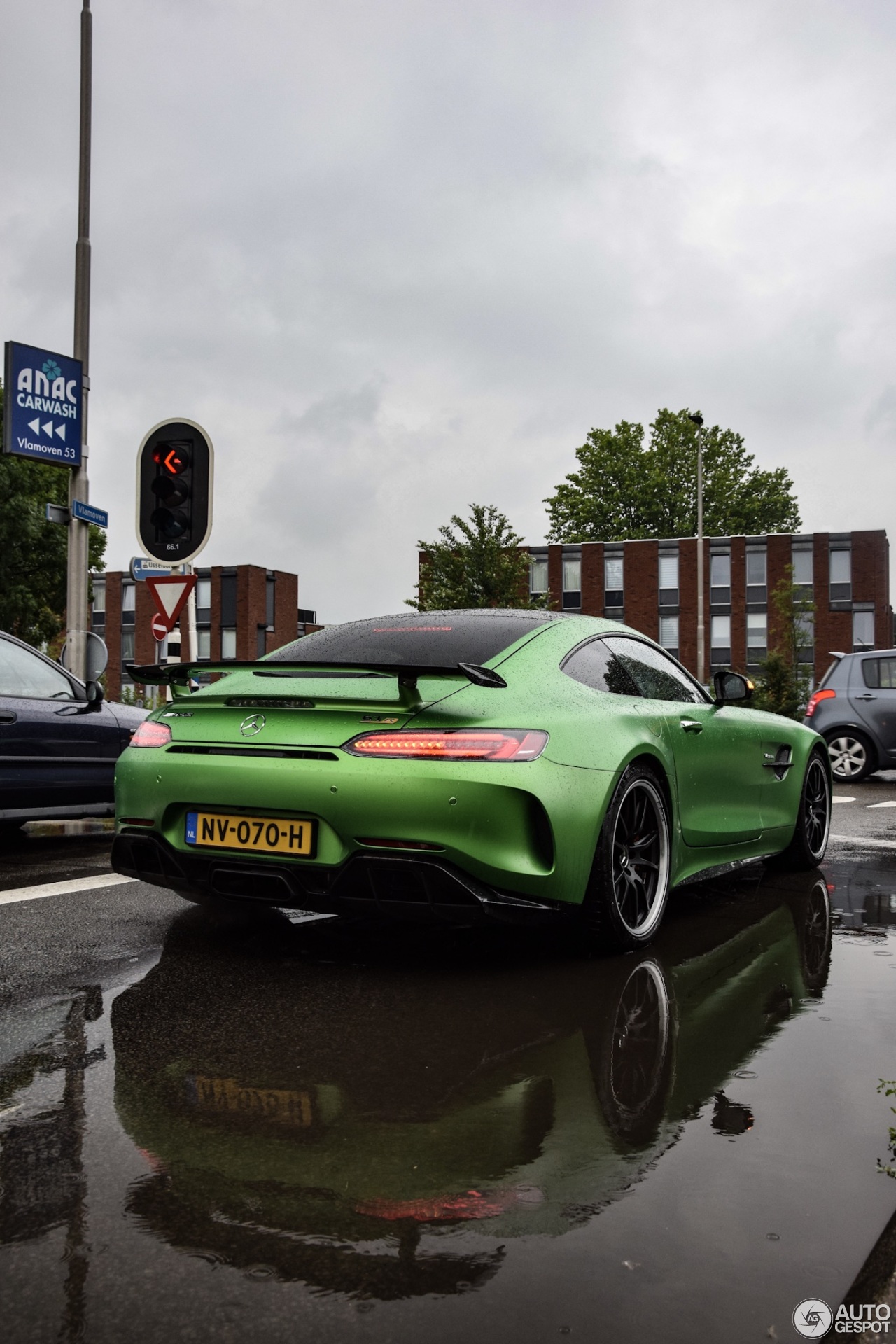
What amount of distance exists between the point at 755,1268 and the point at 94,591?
68555mm

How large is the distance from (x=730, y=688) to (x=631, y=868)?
1.78 metres

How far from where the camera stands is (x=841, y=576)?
56.5m

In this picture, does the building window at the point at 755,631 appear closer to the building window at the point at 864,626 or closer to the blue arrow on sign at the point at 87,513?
the building window at the point at 864,626

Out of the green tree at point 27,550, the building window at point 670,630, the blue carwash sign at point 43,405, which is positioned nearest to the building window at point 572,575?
the building window at point 670,630

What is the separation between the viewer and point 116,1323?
1913 mm

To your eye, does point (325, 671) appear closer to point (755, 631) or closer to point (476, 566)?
point (476, 566)

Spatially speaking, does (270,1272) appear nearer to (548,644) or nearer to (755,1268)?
(755,1268)

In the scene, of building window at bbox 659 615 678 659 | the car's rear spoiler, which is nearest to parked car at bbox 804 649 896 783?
the car's rear spoiler

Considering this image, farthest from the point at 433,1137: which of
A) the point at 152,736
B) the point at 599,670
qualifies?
the point at 599,670

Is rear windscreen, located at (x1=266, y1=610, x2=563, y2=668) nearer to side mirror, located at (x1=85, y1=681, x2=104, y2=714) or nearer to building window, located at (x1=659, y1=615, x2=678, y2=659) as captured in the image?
side mirror, located at (x1=85, y1=681, x2=104, y2=714)

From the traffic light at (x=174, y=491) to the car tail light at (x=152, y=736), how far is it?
18.9ft

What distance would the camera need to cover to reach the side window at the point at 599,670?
16.1ft

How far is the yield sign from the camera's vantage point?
34.1 feet

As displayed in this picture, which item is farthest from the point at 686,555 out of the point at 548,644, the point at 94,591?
the point at 548,644
